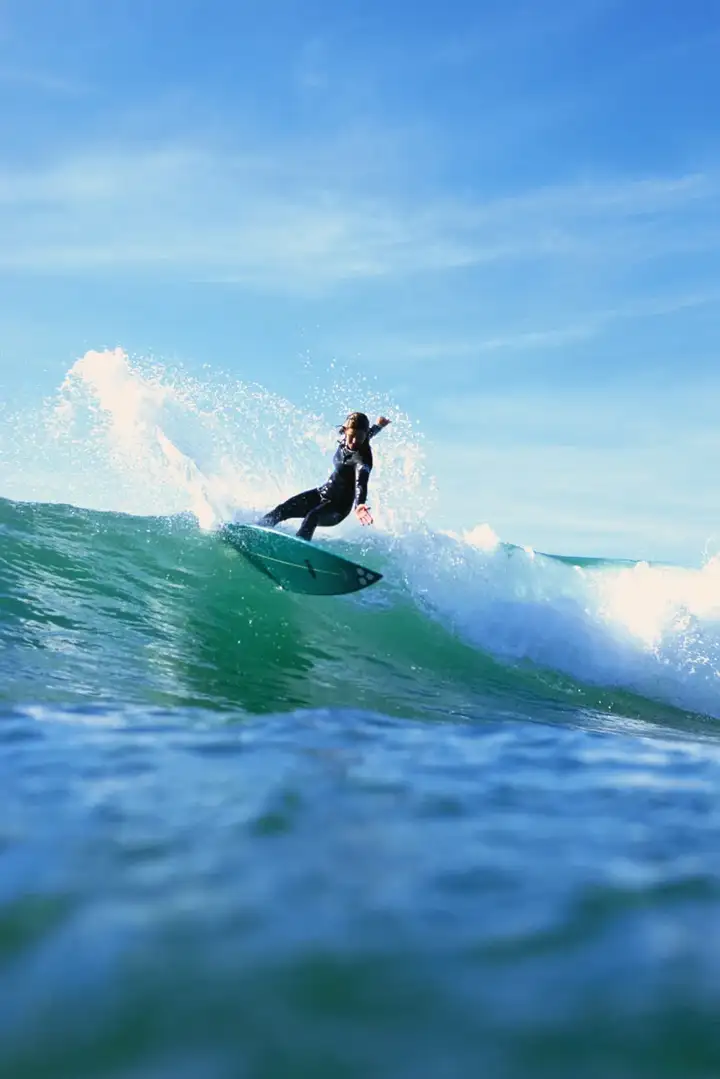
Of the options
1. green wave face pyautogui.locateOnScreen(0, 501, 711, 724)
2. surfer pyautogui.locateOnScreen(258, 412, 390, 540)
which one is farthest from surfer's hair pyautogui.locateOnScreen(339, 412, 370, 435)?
green wave face pyautogui.locateOnScreen(0, 501, 711, 724)

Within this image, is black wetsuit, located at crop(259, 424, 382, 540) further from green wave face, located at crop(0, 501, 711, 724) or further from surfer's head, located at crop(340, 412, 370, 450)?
green wave face, located at crop(0, 501, 711, 724)

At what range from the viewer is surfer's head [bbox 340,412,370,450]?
10.5 metres

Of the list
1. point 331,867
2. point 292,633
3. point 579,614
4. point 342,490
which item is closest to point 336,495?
point 342,490

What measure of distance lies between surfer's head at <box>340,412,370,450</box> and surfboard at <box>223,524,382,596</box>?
4.26 ft

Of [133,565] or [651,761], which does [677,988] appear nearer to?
[651,761]

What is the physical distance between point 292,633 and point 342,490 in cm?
182

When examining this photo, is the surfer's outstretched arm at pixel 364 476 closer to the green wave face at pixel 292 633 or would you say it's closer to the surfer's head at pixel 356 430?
the surfer's head at pixel 356 430

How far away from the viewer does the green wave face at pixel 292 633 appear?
8164 mm

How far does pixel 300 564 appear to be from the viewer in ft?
36.0

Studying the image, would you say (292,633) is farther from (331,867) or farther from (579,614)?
(331,867)

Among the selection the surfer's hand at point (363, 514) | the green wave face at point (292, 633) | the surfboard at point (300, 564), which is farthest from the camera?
the surfboard at point (300, 564)

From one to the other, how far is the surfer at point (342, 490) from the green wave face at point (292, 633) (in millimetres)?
1137

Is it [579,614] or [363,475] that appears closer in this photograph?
[363,475]

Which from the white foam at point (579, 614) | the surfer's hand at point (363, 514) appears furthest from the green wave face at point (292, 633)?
the surfer's hand at point (363, 514)
